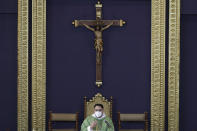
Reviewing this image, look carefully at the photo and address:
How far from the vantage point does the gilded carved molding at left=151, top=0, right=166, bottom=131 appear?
9.16 meters

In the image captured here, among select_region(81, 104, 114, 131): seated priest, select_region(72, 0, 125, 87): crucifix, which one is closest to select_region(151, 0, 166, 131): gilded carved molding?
select_region(72, 0, 125, 87): crucifix

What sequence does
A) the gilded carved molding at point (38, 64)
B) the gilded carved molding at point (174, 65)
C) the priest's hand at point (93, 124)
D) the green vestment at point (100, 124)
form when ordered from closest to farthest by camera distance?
the priest's hand at point (93, 124) → the green vestment at point (100, 124) → the gilded carved molding at point (174, 65) → the gilded carved molding at point (38, 64)

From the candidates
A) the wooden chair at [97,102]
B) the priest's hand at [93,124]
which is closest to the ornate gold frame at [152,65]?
the wooden chair at [97,102]

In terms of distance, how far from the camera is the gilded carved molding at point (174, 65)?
9.13 metres

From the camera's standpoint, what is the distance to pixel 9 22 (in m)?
9.42

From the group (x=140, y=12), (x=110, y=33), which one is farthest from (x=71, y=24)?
(x=140, y=12)

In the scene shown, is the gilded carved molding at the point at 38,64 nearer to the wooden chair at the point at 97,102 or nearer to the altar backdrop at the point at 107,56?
the altar backdrop at the point at 107,56

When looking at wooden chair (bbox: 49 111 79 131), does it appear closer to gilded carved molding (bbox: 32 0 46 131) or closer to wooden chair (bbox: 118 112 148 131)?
gilded carved molding (bbox: 32 0 46 131)

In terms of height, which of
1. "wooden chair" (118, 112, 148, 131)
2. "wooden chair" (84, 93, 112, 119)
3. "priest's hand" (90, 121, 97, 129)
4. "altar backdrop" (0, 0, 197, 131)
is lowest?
"wooden chair" (118, 112, 148, 131)

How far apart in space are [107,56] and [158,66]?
45.3 inches

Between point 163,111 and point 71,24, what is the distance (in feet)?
9.21

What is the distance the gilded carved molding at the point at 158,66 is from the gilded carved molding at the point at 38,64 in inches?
94.9

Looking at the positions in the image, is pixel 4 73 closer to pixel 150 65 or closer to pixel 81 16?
pixel 81 16

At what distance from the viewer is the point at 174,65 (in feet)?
30.1
